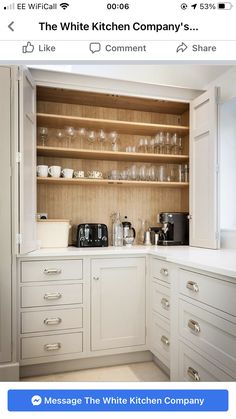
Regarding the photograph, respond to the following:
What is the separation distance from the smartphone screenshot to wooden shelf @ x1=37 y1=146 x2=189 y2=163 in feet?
0.07

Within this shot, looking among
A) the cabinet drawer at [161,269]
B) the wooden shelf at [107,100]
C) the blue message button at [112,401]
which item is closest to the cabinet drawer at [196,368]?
the cabinet drawer at [161,269]

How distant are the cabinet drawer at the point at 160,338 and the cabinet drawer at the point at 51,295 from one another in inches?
20.0

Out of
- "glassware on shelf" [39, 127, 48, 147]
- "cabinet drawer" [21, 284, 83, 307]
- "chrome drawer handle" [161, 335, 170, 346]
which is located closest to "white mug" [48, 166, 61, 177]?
"glassware on shelf" [39, 127, 48, 147]

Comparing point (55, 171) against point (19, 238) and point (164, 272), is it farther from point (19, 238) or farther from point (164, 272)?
point (164, 272)

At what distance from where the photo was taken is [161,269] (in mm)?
1830

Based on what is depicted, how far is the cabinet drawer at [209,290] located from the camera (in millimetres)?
1127

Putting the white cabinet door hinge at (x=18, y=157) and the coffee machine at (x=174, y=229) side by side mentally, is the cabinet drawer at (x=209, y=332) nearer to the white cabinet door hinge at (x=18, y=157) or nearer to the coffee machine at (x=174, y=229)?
the coffee machine at (x=174, y=229)

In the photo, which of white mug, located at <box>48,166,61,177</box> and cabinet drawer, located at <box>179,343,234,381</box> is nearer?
cabinet drawer, located at <box>179,343,234,381</box>

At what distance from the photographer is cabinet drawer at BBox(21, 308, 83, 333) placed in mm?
1766

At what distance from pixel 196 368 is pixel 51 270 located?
Answer: 0.96 meters

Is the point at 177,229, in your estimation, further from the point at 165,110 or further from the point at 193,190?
the point at 165,110
